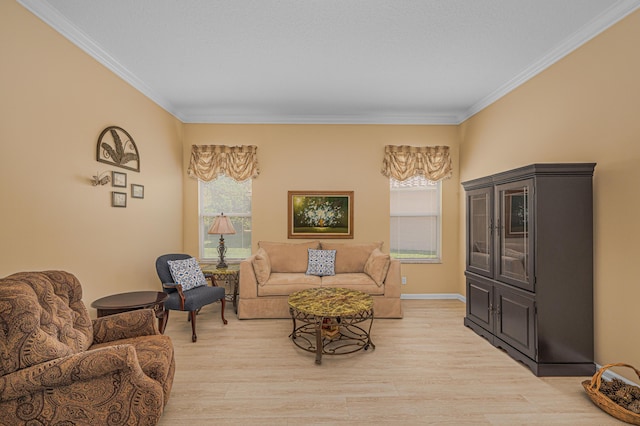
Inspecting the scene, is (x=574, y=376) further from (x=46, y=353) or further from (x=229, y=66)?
(x=229, y=66)

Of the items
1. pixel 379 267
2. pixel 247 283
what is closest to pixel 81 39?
pixel 247 283

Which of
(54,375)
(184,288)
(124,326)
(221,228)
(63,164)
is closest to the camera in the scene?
(54,375)

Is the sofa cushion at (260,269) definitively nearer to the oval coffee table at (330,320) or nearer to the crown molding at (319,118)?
the oval coffee table at (330,320)

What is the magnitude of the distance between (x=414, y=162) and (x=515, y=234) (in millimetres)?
2407

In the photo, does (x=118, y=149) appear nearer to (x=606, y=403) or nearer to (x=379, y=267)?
(x=379, y=267)

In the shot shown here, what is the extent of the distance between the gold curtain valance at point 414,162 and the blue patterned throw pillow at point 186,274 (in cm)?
319

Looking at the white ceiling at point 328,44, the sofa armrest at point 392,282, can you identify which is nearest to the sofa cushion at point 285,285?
the sofa armrest at point 392,282

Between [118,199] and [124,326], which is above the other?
[118,199]

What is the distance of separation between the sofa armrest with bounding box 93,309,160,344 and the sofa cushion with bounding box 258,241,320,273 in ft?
8.34

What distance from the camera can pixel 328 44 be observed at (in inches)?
121

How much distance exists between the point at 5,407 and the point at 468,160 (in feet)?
18.2

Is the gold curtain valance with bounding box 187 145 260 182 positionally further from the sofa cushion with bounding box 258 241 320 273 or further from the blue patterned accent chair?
the blue patterned accent chair

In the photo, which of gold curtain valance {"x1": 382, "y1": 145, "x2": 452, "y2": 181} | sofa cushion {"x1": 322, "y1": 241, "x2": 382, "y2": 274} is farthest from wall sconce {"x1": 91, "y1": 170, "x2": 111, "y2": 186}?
gold curtain valance {"x1": 382, "y1": 145, "x2": 452, "y2": 181}

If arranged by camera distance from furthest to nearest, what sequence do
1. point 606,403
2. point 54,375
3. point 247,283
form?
point 247,283
point 606,403
point 54,375
